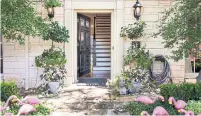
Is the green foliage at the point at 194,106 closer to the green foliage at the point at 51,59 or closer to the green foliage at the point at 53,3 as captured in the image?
the green foliage at the point at 51,59

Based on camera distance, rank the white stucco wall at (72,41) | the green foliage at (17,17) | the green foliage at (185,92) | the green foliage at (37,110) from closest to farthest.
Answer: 1. the green foliage at (37,110)
2. the green foliage at (185,92)
3. the green foliage at (17,17)
4. the white stucco wall at (72,41)

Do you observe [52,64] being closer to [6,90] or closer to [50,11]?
[50,11]

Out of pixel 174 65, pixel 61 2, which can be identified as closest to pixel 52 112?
pixel 61 2

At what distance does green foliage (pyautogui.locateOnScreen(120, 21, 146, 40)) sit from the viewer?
295 inches

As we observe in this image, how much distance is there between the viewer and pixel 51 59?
22.6 feet

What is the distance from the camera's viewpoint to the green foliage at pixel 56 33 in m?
7.14

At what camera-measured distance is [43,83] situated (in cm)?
748

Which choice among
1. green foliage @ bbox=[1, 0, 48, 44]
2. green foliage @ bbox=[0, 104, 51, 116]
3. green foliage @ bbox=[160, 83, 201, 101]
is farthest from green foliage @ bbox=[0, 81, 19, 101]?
green foliage @ bbox=[160, 83, 201, 101]

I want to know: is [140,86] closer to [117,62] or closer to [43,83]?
[117,62]

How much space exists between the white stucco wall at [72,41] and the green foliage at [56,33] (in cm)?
47

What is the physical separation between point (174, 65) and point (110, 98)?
8.57 feet

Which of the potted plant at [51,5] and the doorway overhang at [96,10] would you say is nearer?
the potted plant at [51,5]

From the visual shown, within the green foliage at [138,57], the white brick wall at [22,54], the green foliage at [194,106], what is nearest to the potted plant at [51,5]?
the white brick wall at [22,54]

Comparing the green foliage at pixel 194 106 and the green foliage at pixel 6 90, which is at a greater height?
the green foliage at pixel 6 90
